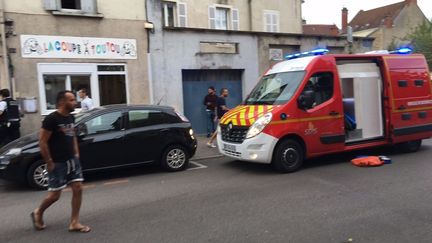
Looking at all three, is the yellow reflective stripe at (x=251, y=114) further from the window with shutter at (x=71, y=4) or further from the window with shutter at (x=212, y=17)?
the window with shutter at (x=212, y=17)

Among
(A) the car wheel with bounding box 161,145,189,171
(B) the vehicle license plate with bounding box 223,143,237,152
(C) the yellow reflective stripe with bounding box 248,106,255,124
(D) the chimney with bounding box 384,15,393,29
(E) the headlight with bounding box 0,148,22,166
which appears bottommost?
(A) the car wheel with bounding box 161,145,189,171

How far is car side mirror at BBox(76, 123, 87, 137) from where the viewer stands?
800 centimetres

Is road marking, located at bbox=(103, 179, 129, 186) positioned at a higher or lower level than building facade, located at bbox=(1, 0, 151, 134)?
lower

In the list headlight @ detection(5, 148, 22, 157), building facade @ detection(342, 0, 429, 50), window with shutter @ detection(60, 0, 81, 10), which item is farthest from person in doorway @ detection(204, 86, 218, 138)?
building facade @ detection(342, 0, 429, 50)

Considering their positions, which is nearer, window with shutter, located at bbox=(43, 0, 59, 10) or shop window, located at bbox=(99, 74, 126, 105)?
window with shutter, located at bbox=(43, 0, 59, 10)

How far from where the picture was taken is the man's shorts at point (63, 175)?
5172 millimetres

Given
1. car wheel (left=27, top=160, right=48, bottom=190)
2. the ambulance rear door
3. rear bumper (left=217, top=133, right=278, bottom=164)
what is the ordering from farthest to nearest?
1. the ambulance rear door
2. rear bumper (left=217, top=133, right=278, bottom=164)
3. car wheel (left=27, top=160, right=48, bottom=190)

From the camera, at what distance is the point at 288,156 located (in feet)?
27.7

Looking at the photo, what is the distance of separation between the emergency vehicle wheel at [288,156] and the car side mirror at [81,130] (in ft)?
11.9

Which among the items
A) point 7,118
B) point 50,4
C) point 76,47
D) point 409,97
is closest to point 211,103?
point 76,47

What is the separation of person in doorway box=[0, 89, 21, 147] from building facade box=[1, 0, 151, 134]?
1.52 metres

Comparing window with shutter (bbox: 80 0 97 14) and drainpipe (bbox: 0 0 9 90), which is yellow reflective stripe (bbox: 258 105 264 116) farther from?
drainpipe (bbox: 0 0 9 90)

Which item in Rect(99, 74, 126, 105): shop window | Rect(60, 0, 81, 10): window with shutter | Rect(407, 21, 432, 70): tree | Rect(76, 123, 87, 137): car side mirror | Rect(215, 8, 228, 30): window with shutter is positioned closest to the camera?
Rect(76, 123, 87, 137): car side mirror

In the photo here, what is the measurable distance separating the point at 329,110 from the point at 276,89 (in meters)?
1.17
